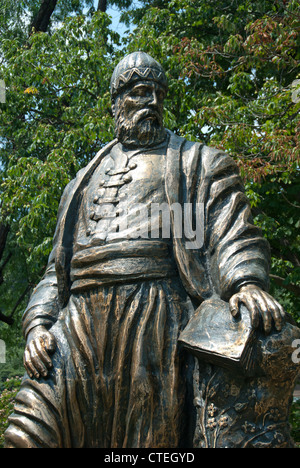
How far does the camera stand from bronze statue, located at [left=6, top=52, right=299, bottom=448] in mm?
2832

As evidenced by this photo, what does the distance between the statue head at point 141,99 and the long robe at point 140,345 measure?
341 mm

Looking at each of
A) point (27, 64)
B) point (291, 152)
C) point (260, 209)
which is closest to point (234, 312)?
point (291, 152)

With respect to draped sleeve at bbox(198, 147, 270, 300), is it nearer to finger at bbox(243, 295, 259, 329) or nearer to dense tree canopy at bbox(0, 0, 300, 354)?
finger at bbox(243, 295, 259, 329)

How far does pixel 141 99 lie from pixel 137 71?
0.54 ft

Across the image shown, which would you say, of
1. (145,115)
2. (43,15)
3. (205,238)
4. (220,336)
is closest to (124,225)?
(205,238)

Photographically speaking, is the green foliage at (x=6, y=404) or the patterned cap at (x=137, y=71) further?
the green foliage at (x=6, y=404)

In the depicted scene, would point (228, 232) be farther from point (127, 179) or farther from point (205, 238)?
point (127, 179)

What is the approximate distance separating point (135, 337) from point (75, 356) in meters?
0.33

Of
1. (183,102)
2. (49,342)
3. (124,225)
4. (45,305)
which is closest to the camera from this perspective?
(49,342)

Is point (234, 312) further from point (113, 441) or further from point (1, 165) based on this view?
point (1, 165)

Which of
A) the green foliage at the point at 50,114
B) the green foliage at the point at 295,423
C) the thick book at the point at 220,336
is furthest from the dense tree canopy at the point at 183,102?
the thick book at the point at 220,336

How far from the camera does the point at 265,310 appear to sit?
281 cm

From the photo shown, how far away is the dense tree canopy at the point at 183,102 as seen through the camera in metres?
8.09

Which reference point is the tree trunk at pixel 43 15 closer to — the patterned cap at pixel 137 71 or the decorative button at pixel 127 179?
the patterned cap at pixel 137 71
